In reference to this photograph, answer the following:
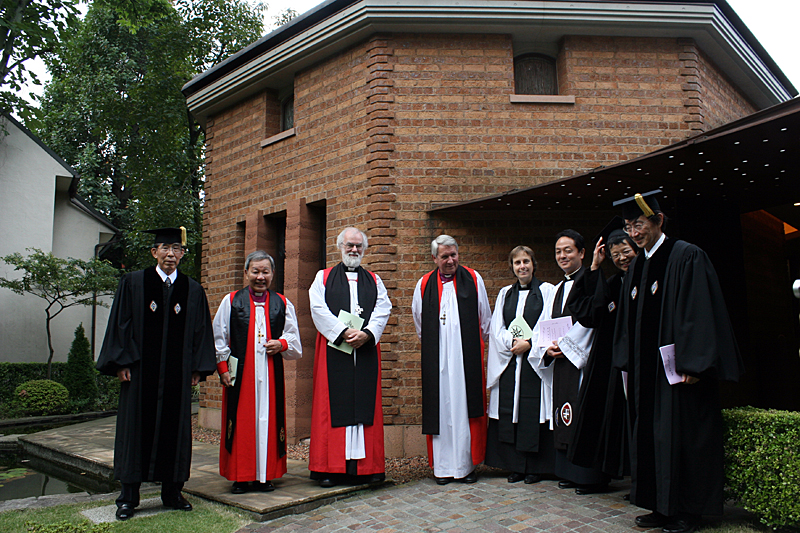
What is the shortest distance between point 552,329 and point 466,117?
142 inches

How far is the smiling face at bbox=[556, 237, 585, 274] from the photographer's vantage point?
5.38 metres

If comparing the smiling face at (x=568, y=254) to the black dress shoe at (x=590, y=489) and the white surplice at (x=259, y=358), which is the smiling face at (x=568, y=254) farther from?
the white surplice at (x=259, y=358)

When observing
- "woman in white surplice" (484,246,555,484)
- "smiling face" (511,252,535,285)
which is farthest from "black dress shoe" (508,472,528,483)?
"smiling face" (511,252,535,285)

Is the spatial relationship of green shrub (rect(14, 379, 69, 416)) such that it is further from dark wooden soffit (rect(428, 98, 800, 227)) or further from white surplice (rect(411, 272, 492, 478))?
white surplice (rect(411, 272, 492, 478))

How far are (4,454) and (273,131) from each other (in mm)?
6646

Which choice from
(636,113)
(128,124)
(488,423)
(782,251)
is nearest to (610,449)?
(488,423)

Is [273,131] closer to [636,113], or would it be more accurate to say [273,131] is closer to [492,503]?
[636,113]

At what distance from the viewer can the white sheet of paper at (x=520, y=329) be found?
562 cm

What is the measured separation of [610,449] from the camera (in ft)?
15.3

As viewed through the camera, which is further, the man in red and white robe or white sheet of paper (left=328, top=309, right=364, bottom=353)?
white sheet of paper (left=328, top=309, right=364, bottom=353)

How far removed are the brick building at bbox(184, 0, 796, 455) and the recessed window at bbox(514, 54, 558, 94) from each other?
0.07ft

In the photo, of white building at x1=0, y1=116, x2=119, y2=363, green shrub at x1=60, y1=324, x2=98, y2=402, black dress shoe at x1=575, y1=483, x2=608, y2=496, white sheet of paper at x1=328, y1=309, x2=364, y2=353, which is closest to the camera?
black dress shoe at x1=575, y1=483, x2=608, y2=496

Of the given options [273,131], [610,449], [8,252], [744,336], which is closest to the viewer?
[610,449]

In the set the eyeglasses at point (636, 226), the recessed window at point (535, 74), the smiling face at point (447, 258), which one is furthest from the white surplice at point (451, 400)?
the recessed window at point (535, 74)
